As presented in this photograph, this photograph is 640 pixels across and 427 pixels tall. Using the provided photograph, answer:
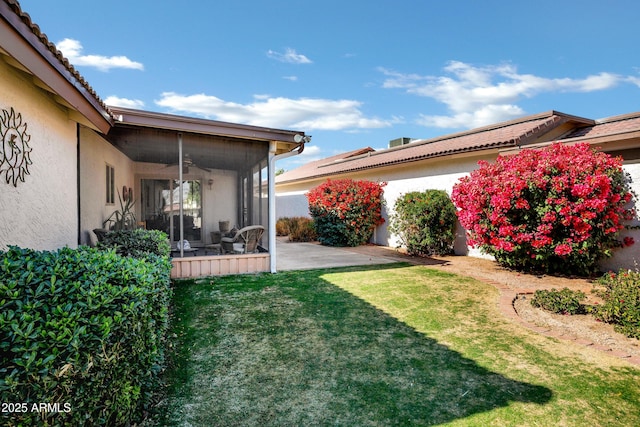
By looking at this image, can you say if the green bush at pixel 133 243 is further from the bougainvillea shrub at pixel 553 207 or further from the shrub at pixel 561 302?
the bougainvillea shrub at pixel 553 207

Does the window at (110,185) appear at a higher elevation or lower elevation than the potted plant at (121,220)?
higher

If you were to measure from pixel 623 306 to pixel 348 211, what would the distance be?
944 centimetres

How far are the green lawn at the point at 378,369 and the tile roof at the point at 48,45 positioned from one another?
3370 mm

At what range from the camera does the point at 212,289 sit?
22.4 feet

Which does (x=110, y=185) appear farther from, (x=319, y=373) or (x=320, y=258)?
(x=319, y=373)

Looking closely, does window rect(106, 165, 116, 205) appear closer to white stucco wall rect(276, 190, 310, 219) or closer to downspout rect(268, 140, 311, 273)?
downspout rect(268, 140, 311, 273)

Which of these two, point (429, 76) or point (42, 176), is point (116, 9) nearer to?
point (42, 176)

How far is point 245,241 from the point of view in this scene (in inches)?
330

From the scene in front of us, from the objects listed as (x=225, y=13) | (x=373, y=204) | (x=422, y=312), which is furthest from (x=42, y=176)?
(x=373, y=204)

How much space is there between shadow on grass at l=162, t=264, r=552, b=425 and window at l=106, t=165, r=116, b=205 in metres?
4.05

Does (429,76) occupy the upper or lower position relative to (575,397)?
upper

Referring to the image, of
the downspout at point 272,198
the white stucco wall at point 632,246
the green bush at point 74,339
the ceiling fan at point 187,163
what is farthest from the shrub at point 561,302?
the ceiling fan at point 187,163

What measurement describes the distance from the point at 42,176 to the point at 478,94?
36.3m

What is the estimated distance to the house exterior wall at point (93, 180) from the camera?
6.45 metres
